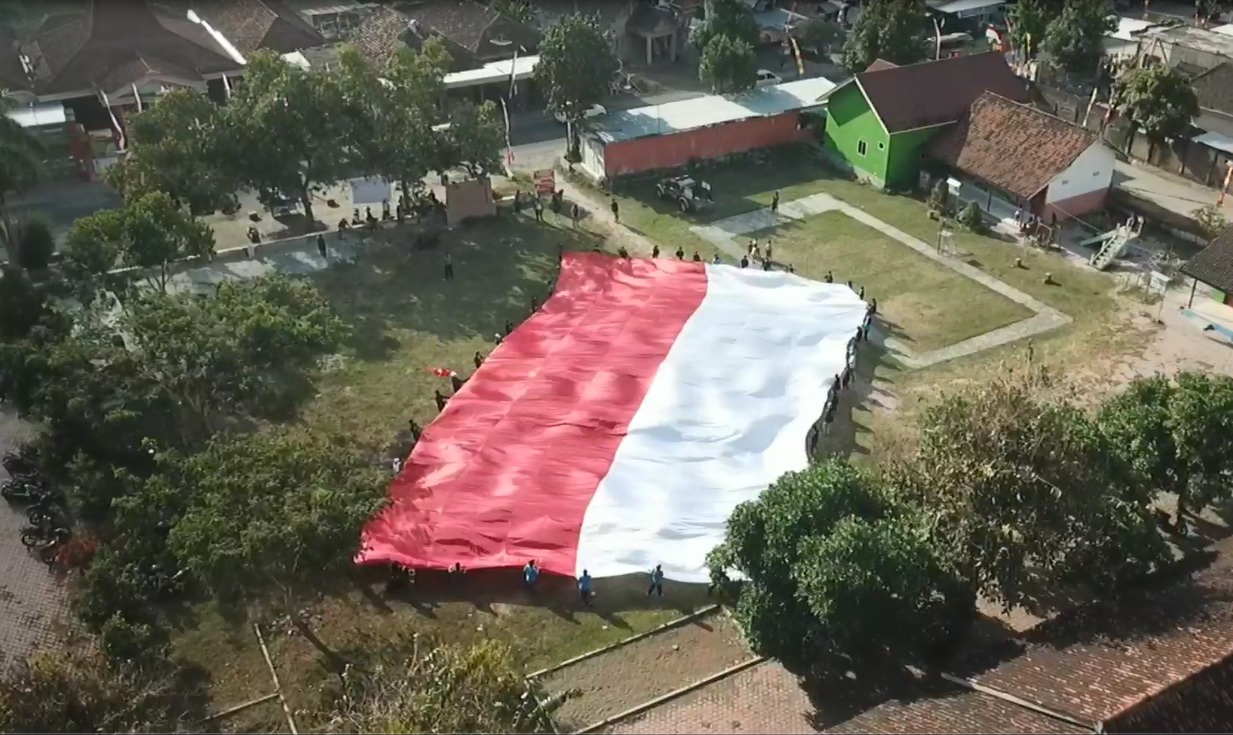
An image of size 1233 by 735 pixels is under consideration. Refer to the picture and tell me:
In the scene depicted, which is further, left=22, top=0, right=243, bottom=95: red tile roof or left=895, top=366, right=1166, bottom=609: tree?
left=22, top=0, right=243, bottom=95: red tile roof

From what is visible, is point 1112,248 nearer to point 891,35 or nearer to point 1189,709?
point 891,35

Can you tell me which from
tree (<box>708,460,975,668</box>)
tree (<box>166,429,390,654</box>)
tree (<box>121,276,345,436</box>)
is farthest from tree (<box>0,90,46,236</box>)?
tree (<box>708,460,975,668</box>)

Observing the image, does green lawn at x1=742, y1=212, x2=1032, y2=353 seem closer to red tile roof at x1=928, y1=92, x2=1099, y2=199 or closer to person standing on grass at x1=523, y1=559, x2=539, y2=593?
red tile roof at x1=928, y1=92, x2=1099, y2=199

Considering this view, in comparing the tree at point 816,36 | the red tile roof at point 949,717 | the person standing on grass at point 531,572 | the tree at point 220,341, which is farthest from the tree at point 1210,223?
the tree at point 220,341

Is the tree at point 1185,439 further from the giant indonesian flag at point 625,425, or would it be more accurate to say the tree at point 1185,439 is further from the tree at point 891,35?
the tree at point 891,35

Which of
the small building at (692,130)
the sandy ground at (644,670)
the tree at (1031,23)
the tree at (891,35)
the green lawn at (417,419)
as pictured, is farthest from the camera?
the tree at (1031,23)
